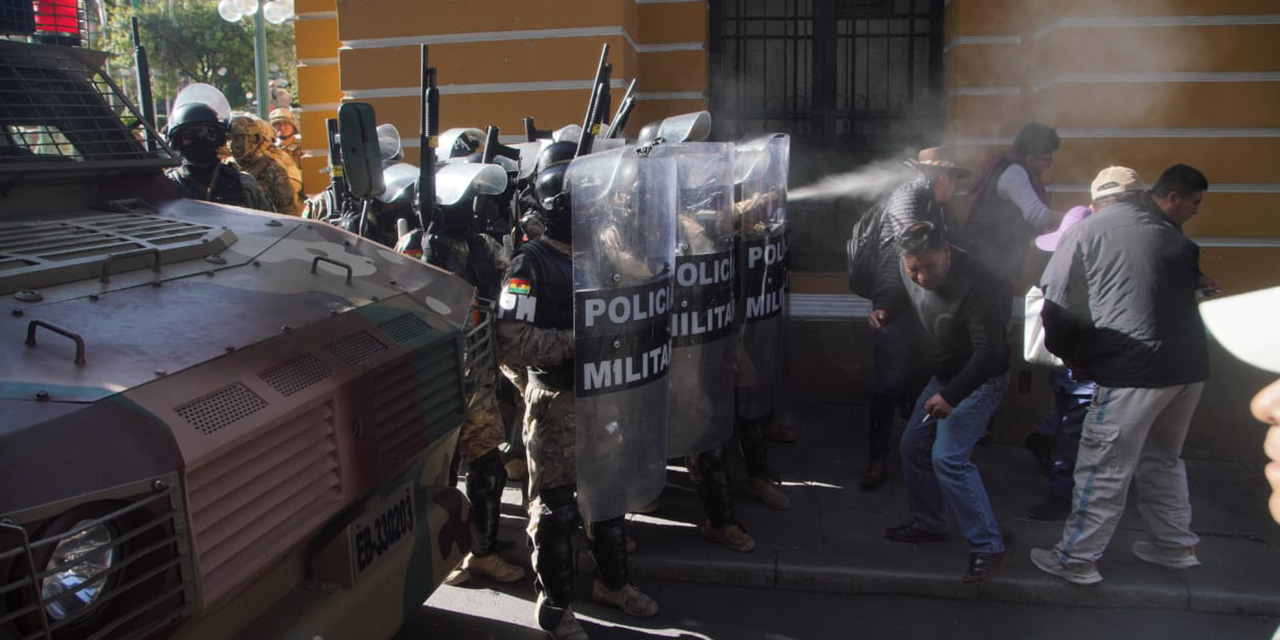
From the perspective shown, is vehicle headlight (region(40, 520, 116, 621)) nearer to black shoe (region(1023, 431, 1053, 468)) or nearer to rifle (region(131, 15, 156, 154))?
rifle (region(131, 15, 156, 154))

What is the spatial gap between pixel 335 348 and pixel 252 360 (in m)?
0.33

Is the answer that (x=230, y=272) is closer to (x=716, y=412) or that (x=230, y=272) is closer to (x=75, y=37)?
(x=75, y=37)

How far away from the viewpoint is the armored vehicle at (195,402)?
208 centimetres

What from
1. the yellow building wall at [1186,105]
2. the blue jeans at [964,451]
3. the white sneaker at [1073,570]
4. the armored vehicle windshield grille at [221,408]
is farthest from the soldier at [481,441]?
the yellow building wall at [1186,105]

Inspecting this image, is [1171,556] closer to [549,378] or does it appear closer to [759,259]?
[759,259]

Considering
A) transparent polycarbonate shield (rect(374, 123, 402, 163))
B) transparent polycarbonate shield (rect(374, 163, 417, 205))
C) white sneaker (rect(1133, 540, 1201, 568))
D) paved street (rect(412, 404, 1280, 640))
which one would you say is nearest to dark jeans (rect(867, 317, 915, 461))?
paved street (rect(412, 404, 1280, 640))

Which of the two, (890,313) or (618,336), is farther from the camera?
(890,313)

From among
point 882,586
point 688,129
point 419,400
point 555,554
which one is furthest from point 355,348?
point 688,129

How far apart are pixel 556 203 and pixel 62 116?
1.92 meters

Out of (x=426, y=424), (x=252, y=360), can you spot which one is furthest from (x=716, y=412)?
(x=252, y=360)

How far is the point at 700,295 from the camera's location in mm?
4668

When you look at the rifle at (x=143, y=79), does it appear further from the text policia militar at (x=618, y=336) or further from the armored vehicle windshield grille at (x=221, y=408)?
the armored vehicle windshield grille at (x=221, y=408)

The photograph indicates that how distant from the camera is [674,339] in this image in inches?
183

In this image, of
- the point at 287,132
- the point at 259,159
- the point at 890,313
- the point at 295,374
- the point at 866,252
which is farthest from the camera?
the point at 287,132
